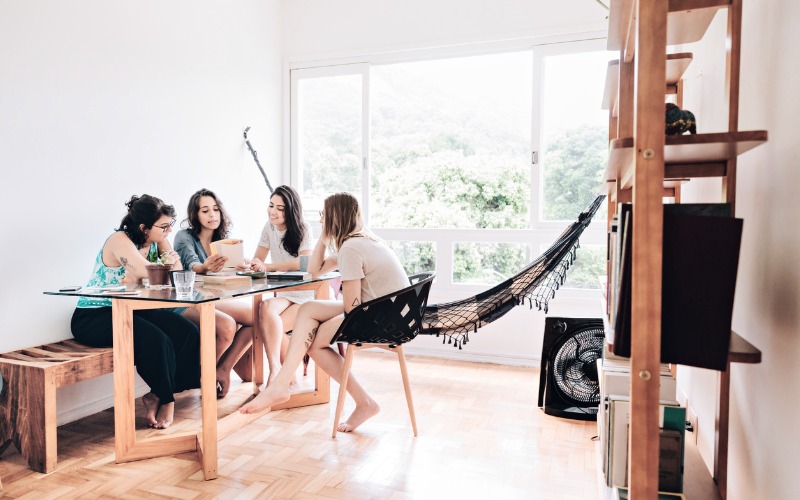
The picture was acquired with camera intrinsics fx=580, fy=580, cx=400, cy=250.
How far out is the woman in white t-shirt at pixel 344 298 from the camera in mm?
2553

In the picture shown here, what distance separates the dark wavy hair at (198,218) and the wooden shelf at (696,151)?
2.46m

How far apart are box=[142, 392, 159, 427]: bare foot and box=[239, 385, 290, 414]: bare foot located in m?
0.46

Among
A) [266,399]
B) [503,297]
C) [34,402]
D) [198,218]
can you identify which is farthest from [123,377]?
[503,297]

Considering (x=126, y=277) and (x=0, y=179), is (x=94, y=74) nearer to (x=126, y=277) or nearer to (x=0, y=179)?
(x=0, y=179)

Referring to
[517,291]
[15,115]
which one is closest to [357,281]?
[517,291]

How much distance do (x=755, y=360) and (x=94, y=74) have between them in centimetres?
306

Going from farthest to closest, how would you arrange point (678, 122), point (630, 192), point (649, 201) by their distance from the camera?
point (630, 192) < point (678, 122) < point (649, 201)

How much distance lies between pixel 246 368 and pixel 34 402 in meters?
1.28

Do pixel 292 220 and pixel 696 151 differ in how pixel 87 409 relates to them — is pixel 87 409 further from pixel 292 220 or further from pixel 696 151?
pixel 696 151

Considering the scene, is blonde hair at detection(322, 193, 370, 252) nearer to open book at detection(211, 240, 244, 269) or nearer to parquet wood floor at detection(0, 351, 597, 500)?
open book at detection(211, 240, 244, 269)

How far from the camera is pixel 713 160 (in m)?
1.26

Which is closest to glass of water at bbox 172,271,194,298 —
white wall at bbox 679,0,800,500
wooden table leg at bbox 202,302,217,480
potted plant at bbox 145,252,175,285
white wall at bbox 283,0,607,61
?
wooden table leg at bbox 202,302,217,480

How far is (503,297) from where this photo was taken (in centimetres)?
308

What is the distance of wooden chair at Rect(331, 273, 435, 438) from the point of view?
7.90 feet
